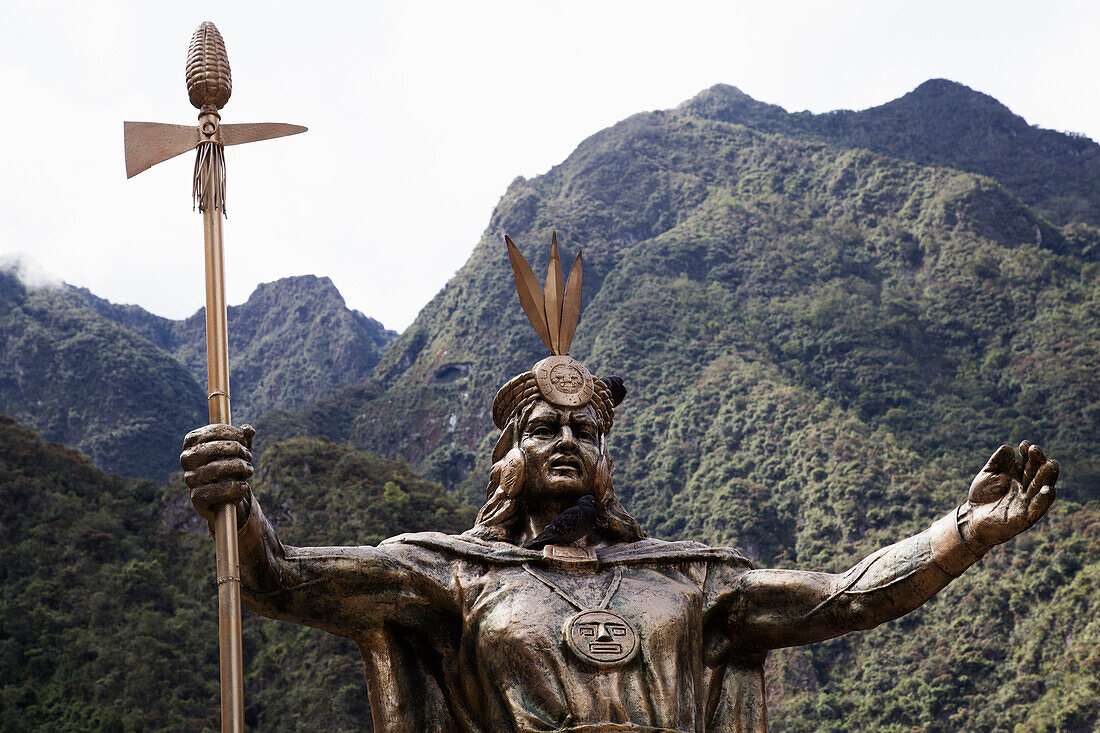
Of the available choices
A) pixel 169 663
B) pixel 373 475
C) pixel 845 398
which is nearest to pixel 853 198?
pixel 845 398

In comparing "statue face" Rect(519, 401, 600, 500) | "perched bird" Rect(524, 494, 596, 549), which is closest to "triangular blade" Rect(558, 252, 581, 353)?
"statue face" Rect(519, 401, 600, 500)

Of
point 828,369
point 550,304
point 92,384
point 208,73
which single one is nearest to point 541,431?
point 550,304

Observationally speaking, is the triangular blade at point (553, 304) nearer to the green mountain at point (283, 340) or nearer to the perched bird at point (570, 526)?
the perched bird at point (570, 526)

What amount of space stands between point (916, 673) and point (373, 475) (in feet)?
52.9

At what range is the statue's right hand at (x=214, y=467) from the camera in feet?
19.0

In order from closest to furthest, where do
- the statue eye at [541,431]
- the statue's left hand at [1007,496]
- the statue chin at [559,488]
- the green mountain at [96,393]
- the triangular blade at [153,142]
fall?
the statue's left hand at [1007,496] < the triangular blade at [153,142] < the statue chin at [559,488] < the statue eye at [541,431] < the green mountain at [96,393]

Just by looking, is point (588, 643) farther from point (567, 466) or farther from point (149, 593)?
point (149, 593)

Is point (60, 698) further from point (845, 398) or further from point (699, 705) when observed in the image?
point (845, 398)

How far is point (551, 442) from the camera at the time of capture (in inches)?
278

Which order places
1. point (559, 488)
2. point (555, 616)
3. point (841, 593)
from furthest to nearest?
point (559, 488)
point (841, 593)
point (555, 616)

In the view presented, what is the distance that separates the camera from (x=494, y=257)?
8319 centimetres

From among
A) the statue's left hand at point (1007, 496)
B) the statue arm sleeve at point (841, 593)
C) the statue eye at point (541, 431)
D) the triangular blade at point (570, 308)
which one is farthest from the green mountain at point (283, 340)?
the statue's left hand at point (1007, 496)

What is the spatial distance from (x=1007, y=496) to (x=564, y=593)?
180 cm

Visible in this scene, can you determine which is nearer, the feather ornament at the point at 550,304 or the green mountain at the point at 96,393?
the feather ornament at the point at 550,304
